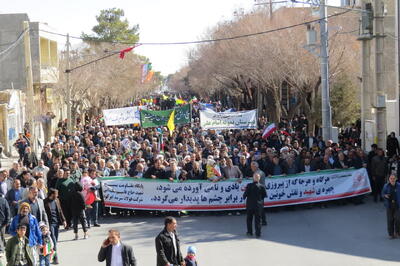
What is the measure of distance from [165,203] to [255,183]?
327cm

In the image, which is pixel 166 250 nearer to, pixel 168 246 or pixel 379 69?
pixel 168 246

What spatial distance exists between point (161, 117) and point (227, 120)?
2.46 meters

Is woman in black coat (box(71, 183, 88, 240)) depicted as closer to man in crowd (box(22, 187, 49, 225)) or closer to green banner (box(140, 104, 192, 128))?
man in crowd (box(22, 187, 49, 225))

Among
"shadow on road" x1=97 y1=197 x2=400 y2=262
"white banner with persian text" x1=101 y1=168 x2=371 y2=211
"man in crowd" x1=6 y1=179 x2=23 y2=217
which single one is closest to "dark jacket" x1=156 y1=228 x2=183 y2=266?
"shadow on road" x1=97 y1=197 x2=400 y2=262

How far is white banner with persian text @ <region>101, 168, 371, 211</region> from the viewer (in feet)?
55.0

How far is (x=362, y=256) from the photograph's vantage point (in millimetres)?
12156

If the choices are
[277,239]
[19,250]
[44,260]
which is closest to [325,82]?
[277,239]

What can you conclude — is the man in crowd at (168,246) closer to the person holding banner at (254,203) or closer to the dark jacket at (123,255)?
the dark jacket at (123,255)

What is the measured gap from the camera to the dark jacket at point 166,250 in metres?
9.12

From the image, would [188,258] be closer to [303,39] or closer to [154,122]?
[154,122]

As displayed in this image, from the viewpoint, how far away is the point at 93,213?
15.9 metres

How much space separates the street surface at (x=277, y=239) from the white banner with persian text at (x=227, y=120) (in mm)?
8452

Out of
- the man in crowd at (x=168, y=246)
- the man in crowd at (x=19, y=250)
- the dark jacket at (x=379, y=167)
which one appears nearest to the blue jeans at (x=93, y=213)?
the man in crowd at (x=19, y=250)

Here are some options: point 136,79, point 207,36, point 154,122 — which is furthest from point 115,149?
point 136,79
